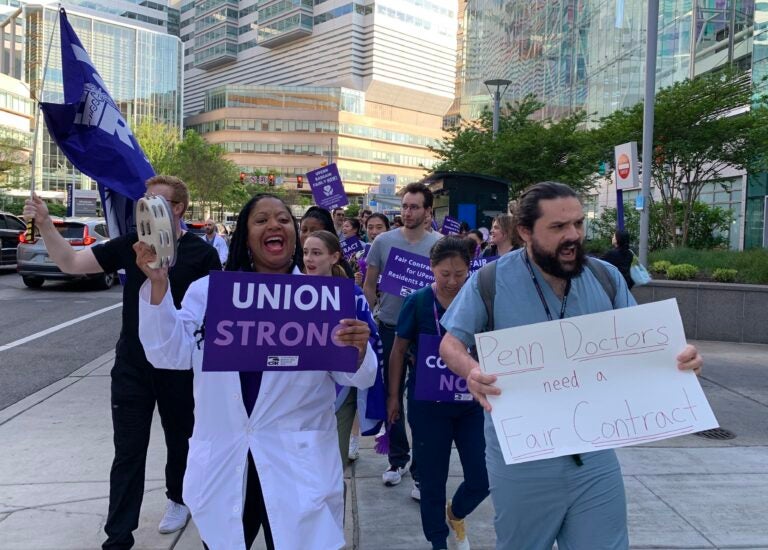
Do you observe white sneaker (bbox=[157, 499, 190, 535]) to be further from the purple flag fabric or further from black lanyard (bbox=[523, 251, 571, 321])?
black lanyard (bbox=[523, 251, 571, 321])

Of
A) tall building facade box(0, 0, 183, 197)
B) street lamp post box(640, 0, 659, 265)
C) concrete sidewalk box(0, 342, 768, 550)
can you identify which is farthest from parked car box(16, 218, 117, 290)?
tall building facade box(0, 0, 183, 197)

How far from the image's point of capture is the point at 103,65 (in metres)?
89.4

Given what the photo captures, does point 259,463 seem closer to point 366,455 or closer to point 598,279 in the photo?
point 598,279

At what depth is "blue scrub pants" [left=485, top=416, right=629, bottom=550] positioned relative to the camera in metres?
2.38

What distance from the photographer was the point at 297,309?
241cm

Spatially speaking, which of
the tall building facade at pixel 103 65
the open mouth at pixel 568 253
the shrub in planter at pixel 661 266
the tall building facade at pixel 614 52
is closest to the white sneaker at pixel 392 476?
the open mouth at pixel 568 253

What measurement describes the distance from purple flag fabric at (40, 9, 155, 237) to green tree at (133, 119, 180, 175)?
2054 inches

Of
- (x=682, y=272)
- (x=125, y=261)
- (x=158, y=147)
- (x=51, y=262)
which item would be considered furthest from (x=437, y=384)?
(x=158, y=147)

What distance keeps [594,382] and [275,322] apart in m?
1.14

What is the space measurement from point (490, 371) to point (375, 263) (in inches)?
131

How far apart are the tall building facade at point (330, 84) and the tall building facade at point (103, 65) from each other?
980 cm

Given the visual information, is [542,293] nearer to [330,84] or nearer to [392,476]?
[392,476]

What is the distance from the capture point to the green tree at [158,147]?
5575 cm

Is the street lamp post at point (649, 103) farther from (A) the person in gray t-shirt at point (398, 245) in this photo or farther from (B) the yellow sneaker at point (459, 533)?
(B) the yellow sneaker at point (459, 533)
